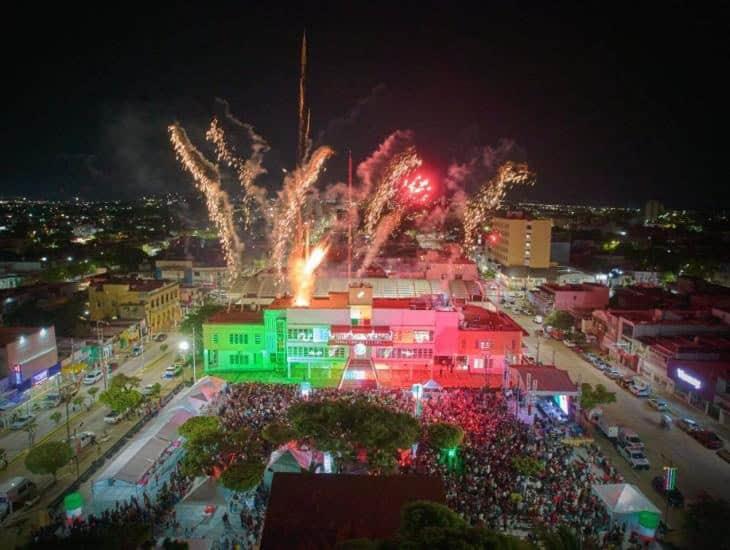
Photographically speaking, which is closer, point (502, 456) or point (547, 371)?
point (502, 456)

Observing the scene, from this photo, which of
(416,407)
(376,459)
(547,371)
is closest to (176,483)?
(376,459)

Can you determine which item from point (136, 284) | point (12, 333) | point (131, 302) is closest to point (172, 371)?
point (12, 333)

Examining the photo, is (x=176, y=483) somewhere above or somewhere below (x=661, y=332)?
below

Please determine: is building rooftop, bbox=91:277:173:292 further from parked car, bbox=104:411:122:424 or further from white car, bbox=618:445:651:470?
white car, bbox=618:445:651:470

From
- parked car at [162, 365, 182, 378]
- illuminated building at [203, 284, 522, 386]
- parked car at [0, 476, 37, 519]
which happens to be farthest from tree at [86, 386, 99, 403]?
parked car at [0, 476, 37, 519]

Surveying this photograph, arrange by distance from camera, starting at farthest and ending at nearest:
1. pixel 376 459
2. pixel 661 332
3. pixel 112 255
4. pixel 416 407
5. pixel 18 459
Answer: pixel 112 255, pixel 661 332, pixel 416 407, pixel 18 459, pixel 376 459

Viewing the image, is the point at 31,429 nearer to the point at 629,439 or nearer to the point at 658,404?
the point at 629,439

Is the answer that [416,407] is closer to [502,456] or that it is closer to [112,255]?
[502,456]
